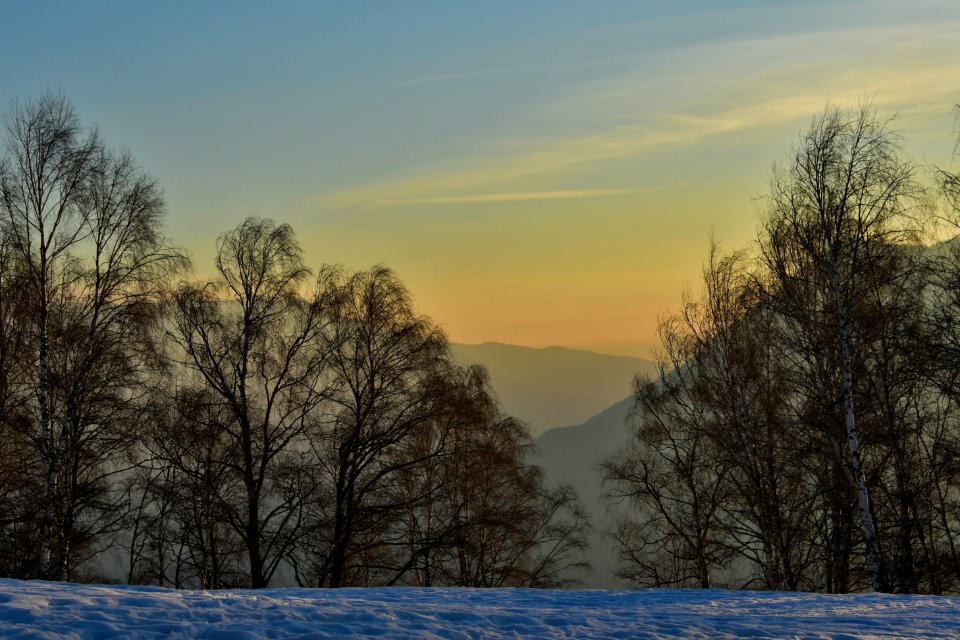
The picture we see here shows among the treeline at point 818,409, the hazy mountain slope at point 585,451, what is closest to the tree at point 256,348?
the treeline at point 818,409

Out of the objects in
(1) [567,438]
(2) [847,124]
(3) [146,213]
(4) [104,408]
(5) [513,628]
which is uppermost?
(1) [567,438]

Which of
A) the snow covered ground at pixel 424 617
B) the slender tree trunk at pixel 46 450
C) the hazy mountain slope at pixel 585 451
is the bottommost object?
the snow covered ground at pixel 424 617

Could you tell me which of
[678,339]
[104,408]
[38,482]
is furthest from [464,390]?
[38,482]

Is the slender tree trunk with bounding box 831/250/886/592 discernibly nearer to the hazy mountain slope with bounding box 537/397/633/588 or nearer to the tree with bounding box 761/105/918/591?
the tree with bounding box 761/105/918/591

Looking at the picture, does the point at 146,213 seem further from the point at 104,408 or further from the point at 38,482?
the point at 38,482

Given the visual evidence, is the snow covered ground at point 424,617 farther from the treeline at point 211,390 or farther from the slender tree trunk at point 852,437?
the treeline at point 211,390

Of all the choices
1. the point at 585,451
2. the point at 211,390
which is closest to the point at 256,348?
the point at 211,390

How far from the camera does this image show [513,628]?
1207 cm

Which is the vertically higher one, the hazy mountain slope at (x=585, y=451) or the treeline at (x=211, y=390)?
the hazy mountain slope at (x=585, y=451)

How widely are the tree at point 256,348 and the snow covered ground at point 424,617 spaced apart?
12.9 meters

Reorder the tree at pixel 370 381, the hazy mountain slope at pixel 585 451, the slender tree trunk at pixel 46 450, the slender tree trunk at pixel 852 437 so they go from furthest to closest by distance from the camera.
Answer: the hazy mountain slope at pixel 585 451 < the tree at pixel 370 381 < the slender tree trunk at pixel 46 450 < the slender tree trunk at pixel 852 437

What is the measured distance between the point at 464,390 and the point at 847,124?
582 inches

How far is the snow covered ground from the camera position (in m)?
11.1

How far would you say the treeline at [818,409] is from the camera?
75.5 ft
